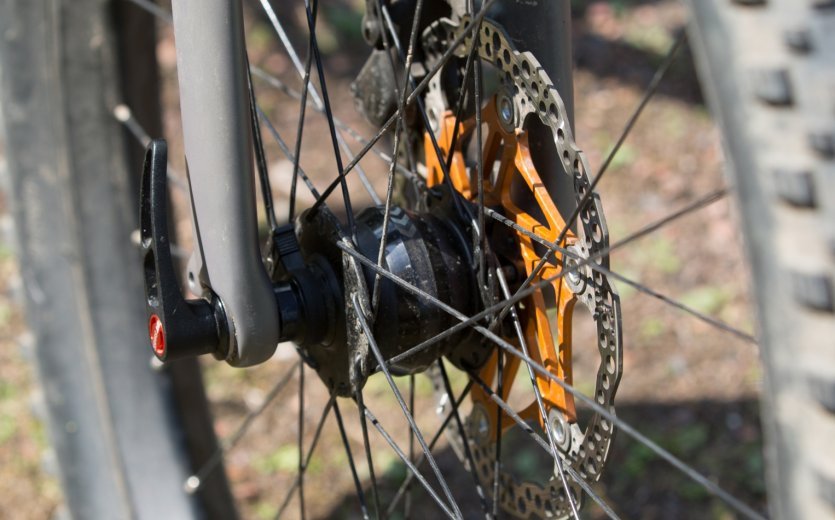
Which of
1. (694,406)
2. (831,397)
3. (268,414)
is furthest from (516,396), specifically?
(831,397)

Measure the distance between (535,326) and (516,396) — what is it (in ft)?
3.19

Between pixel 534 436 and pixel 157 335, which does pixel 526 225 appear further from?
pixel 157 335

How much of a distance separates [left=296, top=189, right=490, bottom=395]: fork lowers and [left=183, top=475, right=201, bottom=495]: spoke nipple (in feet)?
2.06

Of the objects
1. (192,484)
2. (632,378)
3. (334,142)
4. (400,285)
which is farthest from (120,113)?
(632,378)

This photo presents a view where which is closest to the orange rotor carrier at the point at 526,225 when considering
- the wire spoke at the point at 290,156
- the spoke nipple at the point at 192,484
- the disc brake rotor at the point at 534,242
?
the disc brake rotor at the point at 534,242

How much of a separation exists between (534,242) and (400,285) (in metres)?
0.11

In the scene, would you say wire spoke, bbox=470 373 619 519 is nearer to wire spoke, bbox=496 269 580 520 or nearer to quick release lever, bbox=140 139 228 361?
wire spoke, bbox=496 269 580 520

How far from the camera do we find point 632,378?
74.7 inches

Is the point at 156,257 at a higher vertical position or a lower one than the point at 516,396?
higher

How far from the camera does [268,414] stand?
1.94 meters

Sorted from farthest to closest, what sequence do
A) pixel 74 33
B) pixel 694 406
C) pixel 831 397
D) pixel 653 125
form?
1. pixel 653 125
2. pixel 694 406
3. pixel 74 33
4. pixel 831 397

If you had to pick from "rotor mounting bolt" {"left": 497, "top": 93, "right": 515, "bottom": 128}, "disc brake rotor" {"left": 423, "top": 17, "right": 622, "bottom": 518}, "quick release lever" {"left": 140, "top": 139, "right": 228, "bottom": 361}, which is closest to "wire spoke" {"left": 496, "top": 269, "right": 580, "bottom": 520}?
"disc brake rotor" {"left": 423, "top": 17, "right": 622, "bottom": 518}

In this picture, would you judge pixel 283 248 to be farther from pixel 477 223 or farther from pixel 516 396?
pixel 516 396

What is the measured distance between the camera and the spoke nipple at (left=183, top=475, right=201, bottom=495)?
154cm
